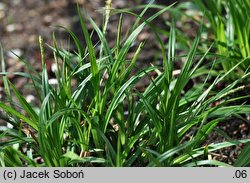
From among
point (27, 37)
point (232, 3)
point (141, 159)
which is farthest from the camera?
point (27, 37)

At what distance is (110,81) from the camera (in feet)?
8.66

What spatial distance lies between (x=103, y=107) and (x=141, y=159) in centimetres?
31

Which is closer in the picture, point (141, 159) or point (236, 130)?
point (141, 159)

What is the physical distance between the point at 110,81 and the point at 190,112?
400mm

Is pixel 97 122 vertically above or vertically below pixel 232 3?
below

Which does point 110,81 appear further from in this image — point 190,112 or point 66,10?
point 66,10

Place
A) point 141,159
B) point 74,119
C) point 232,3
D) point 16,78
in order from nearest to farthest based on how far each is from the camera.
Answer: point 74,119
point 141,159
point 232,3
point 16,78

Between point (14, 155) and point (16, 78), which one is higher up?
point (16, 78)

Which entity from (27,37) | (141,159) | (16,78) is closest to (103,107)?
(141,159)

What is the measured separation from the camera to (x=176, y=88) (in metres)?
2.59

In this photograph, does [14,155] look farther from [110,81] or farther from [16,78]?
[16,78]
